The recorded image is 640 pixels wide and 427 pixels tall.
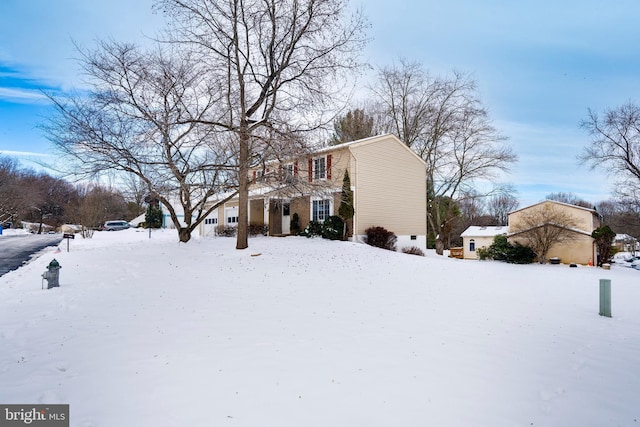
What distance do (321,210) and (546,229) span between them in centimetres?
1263

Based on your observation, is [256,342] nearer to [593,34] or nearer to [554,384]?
[554,384]

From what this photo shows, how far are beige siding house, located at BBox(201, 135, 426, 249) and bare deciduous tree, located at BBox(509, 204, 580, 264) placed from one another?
19.6 ft

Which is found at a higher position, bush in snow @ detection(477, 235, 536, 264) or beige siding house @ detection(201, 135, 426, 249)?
beige siding house @ detection(201, 135, 426, 249)

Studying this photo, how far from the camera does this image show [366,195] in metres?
20.8

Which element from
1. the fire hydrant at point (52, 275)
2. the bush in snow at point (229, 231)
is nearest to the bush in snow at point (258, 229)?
the bush in snow at point (229, 231)

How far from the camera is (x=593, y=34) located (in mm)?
8617

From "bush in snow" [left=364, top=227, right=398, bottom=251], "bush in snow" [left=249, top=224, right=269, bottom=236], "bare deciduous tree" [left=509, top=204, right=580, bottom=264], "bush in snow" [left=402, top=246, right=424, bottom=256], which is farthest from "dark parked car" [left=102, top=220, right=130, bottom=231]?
"bare deciduous tree" [left=509, top=204, right=580, bottom=264]

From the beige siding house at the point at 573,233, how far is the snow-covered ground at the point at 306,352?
13.4m

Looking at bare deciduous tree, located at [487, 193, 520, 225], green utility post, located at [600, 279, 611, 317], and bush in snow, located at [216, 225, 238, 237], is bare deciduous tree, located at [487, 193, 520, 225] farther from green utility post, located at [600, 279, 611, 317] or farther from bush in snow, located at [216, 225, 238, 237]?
green utility post, located at [600, 279, 611, 317]

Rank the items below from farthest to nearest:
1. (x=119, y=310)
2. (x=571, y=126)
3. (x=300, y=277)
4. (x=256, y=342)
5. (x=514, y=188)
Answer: (x=514, y=188)
(x=571, y=126)
(x=300, y=277)
(x=119, y=310)
(x=256, y=342)

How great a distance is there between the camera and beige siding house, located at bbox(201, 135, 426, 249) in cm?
2038

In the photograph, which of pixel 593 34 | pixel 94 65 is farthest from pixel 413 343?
pixel 94 65

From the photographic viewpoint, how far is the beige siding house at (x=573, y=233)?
22562 millimetres

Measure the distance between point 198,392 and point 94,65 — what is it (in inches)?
539
